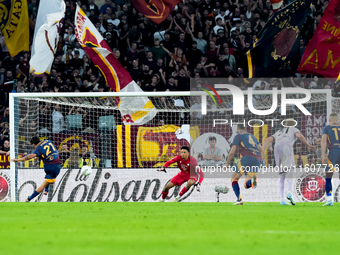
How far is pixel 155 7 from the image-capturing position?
21.1 metres

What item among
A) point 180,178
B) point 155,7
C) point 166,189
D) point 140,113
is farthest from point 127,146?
point 155,7

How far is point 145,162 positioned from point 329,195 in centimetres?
586

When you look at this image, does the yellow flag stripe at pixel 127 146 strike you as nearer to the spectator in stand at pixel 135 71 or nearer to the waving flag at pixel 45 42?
the waving flag at pixel 45 42

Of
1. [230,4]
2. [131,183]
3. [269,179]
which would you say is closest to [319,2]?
[230,4]

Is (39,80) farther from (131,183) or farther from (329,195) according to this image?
(329,195)

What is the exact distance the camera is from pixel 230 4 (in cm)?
2512

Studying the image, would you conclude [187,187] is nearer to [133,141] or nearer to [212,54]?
[133,141]

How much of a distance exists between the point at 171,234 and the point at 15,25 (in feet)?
54.2

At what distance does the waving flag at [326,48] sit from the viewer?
17438mm

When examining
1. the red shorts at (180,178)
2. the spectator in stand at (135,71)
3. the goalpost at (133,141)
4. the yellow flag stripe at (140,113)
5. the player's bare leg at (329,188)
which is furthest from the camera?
the spectator in stand at (135,71)

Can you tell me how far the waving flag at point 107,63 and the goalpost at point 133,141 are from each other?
0.36m

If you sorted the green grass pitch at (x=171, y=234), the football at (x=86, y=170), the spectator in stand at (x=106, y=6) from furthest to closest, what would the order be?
the spectator in stand at (x=106, y=6) → the football at (x=86, y=170) → the green grass pitch at (x=171, y=234)

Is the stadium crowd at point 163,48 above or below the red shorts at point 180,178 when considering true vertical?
above

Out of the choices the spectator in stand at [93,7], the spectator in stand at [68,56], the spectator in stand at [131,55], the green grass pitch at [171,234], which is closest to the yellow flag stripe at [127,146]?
the spectator in stand at [131,55]
